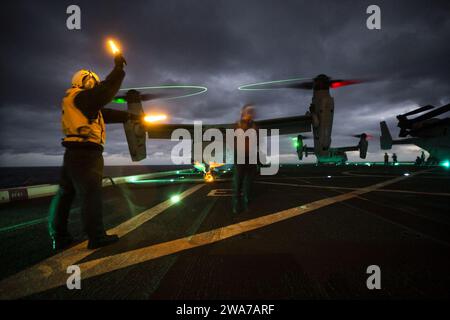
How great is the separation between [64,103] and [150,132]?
→ 47.3 ft

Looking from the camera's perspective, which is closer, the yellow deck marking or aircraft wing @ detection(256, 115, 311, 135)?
the yellow deck marking

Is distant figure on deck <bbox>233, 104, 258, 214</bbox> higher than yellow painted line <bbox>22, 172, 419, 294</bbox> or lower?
higher

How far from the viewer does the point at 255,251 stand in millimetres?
2281

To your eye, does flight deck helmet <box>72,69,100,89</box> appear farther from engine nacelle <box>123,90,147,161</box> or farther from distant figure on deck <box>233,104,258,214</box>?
engine nacelle <box>123,90,147,161</box>

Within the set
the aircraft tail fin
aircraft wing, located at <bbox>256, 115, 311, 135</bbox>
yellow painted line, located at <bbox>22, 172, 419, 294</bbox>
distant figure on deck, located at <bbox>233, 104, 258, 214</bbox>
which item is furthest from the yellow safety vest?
the aircraft tail fin

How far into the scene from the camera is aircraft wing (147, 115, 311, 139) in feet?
45.4

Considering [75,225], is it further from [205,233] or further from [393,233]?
[393,233]

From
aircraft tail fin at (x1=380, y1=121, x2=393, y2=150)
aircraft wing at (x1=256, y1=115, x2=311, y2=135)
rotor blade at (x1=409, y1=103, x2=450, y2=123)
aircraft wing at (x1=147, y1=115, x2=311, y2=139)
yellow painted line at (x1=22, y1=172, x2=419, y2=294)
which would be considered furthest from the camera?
aircraft tail fin at (x1=380, y1=121, x2=393, y2=150)

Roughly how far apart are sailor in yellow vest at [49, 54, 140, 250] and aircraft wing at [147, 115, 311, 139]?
11858mm

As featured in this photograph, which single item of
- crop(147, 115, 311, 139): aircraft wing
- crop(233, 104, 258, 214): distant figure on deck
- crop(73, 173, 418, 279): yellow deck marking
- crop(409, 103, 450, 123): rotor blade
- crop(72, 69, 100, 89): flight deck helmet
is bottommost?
crop(73, 173, 418, 279): yellow deck marking

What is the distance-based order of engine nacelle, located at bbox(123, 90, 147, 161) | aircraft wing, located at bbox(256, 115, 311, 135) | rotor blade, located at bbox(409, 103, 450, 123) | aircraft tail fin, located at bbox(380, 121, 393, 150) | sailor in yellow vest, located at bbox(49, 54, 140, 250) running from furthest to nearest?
aircraft tail fin, located at bbox(380, 121, 393, 150) → rotor blade, located at bbox(409, 103, 450, 123) → aircraft wing, located at bbox(256, 115, 311, 135) → engine nacelle, located at bbox(123, 90, 147, 161) → sailor in yellow vest, located at bbox(49, 54, 140, 250)

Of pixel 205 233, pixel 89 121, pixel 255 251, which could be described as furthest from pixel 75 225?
pixel 255 251

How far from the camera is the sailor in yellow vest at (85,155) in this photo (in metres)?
2.48

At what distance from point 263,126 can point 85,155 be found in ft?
42.9
